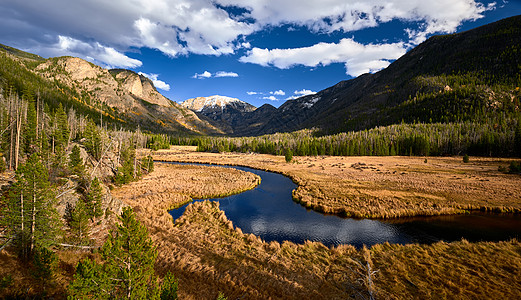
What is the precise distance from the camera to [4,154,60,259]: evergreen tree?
1148cm

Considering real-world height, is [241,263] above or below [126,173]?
below

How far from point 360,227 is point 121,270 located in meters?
24.9

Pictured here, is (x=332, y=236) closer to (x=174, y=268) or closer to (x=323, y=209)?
(x=323, y=209)

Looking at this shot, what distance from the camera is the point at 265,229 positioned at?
24969mm

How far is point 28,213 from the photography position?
1178 centimetres

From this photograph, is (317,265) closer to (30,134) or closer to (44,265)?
(44,265)

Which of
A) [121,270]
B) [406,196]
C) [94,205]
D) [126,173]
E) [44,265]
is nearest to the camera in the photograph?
[121,270]

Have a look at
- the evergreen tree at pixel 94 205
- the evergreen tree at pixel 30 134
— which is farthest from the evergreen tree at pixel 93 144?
the evergreen tree at pixel 94 205

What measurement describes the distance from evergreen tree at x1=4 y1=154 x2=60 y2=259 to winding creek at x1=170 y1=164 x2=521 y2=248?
15.2 metres

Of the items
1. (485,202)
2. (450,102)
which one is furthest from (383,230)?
(450,102)

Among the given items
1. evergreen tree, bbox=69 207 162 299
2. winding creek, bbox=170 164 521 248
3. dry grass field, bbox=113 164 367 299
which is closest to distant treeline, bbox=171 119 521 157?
winding creek, bbox=170 164 521 248

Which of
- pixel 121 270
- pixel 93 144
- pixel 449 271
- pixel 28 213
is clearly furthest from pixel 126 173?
pixel 449 271

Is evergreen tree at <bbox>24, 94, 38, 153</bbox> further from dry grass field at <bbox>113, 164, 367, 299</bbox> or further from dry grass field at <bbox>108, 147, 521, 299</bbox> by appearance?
dry grass field at <bbox>113, 164, 367, 299</bbox>

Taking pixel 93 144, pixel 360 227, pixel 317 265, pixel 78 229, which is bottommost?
pixel 360 227
